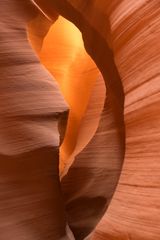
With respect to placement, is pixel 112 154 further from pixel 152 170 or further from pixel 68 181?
pixel 152 170

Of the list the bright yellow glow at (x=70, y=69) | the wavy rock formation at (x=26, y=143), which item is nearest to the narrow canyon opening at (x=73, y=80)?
the bright yellow glow at (x=70, y=69)

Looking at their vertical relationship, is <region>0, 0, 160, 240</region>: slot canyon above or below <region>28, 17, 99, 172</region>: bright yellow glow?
above

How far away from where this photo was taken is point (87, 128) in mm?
1938

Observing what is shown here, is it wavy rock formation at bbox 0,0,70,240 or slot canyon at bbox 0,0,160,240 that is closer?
slot canyon at bbox 0,0,160,240

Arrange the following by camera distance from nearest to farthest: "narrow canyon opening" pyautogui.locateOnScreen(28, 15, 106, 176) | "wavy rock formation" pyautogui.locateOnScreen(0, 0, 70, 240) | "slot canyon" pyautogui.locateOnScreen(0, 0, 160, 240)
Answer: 1. "slot canyon" pyautogui.locateOnScreen(0, 0, 160, 240)
2. "wavy rock formation" pyautogui.locateOnScreen(0, 0, 70, 240)
3. "narrow canyon opening" pyautogui.locateOnScreen(28, 15, 106, 176)

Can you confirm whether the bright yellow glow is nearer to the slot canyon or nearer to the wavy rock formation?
the slot canyon

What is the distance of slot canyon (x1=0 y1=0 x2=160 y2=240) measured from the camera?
1.00 m

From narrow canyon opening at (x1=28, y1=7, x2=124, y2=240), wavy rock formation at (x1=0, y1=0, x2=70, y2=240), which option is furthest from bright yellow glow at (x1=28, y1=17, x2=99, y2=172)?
wavy rock formation at (x1=0, y1=0, x2=70, y2=240)

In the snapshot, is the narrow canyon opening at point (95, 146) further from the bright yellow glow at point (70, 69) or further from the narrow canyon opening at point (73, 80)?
the bright yellow glow at point (70, 69)

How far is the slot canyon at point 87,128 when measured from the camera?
100cm

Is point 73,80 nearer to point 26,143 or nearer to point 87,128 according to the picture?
point 87,128

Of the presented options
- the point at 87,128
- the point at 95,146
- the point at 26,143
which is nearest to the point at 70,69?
the point at 87,128

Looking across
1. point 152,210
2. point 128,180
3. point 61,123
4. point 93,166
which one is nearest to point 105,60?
point 61,123

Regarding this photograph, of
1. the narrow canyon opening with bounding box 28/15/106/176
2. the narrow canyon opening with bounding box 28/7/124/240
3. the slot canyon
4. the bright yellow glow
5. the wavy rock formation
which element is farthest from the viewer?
the bright yellow glow
